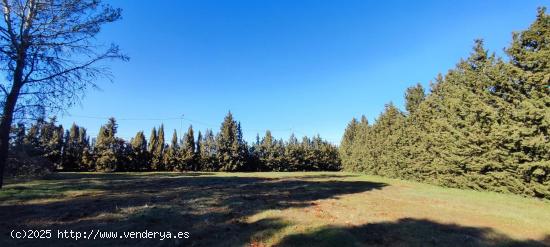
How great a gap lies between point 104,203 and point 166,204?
1.96 metres

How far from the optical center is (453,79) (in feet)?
60.6

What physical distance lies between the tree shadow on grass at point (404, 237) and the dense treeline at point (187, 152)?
1489 inches

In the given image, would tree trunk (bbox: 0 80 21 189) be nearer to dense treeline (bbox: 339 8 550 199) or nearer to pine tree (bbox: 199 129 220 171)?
dense treeline (bbox: 339 8 550 199)

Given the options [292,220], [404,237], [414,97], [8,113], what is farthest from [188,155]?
[404,237]

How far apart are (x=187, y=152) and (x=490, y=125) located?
40.0 m

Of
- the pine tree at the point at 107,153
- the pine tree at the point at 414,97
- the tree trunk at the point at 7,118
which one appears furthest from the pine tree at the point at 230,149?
the tree trunk at the point at 7,118

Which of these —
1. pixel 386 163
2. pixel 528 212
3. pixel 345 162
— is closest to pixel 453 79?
pixel 386 163

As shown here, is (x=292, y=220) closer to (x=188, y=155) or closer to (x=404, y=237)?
(x=404, y=237)

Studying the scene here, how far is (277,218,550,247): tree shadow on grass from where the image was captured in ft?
18.5

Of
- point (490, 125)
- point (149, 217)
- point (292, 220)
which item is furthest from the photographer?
point (490, 125)

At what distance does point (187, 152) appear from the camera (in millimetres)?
47125

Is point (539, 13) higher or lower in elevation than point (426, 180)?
higher

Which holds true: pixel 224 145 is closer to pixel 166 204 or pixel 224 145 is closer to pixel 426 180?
pixel 426 180

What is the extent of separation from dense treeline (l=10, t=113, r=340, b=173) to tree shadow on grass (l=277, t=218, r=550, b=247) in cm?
3782
